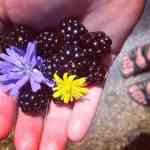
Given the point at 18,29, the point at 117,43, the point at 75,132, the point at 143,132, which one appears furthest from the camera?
the point at 143,132

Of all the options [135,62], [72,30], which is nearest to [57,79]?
[72,30]

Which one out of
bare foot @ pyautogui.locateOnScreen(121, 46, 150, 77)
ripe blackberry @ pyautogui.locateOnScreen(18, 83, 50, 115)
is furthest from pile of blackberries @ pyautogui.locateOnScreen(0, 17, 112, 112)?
bare foot @ pyautogui.locateOnScreen(121, 46, 150, 77)

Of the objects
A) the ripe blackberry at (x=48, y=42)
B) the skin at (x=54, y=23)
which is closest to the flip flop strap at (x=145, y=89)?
the skin at (x=54, y=23)

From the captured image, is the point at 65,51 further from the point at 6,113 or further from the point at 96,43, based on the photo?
the point at 6,113

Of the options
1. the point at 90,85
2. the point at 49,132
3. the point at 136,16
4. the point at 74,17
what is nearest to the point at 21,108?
the point at 49,132

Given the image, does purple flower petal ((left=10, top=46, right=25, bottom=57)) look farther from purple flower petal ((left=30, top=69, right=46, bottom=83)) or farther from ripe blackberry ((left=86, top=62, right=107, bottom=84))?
ripe blackberry ((left=86, top=62, right=107, bottom=84))

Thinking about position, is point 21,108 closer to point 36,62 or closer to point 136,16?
point 36,62

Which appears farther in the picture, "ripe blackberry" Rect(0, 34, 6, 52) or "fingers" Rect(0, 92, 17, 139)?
"ripe blackberry" Rect(0, 34, 6, 52)
